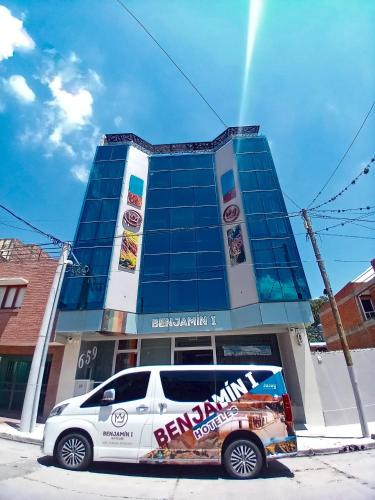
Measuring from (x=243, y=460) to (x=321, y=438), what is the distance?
5184 mm

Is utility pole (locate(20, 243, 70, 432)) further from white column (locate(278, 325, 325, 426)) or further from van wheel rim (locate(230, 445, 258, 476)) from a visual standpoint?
white column (locate(278, 325, 325, 426))

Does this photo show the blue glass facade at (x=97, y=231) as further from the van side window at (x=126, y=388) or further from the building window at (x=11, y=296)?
the van side window at (x=126, y=388)

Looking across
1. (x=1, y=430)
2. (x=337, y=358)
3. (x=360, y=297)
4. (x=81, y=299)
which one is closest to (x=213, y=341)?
(x=337, y=358)

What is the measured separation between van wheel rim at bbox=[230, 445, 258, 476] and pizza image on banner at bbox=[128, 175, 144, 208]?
14.3 metres

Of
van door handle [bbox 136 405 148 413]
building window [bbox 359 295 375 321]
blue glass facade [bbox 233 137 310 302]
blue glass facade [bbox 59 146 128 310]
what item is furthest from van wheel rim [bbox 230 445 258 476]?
building window [bbox 359 295 375 321]

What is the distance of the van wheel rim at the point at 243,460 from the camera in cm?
563

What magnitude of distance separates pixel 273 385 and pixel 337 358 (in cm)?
777

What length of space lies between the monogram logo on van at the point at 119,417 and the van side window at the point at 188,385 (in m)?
0.94

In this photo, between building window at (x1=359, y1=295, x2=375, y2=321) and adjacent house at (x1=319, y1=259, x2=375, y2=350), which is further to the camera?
building window at (x1=359, y1=295, x2=375, y2=321)

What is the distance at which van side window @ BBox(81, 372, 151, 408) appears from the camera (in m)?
6.25

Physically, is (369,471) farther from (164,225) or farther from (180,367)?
(164,225)

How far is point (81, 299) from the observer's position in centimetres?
1390

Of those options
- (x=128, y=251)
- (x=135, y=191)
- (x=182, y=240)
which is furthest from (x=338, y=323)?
(x=135, y=191)

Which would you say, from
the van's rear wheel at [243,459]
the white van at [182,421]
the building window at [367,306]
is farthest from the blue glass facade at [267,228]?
the building window at [367,306]
